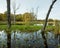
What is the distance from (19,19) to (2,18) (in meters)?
3.90

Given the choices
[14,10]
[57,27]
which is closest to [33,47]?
[57,27]

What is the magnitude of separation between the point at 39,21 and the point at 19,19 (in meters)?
7.86

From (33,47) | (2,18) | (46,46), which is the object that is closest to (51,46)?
(46,46)

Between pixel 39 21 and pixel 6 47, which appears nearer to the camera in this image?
pixel 6 47

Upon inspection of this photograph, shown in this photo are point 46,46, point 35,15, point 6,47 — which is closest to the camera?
point 6,47

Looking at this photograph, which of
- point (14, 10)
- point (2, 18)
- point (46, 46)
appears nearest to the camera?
point (46, 46)

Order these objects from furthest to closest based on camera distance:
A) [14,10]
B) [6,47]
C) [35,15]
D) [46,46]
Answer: [35,15] → [14,10] → [46,46] → [6,47]

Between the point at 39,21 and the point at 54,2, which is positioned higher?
the point at 54,2

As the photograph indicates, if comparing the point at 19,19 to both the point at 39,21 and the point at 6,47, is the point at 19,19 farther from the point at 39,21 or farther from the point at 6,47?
the point at 6,47

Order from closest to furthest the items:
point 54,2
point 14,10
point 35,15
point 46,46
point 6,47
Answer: point 6,47 → point 46,46 → point 54,2 → point 14,10 → point 35,15

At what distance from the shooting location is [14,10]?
3047 centimetres

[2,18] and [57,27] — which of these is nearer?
[57,27]

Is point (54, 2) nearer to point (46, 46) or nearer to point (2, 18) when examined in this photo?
point (46, 46)

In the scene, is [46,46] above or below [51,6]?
below
